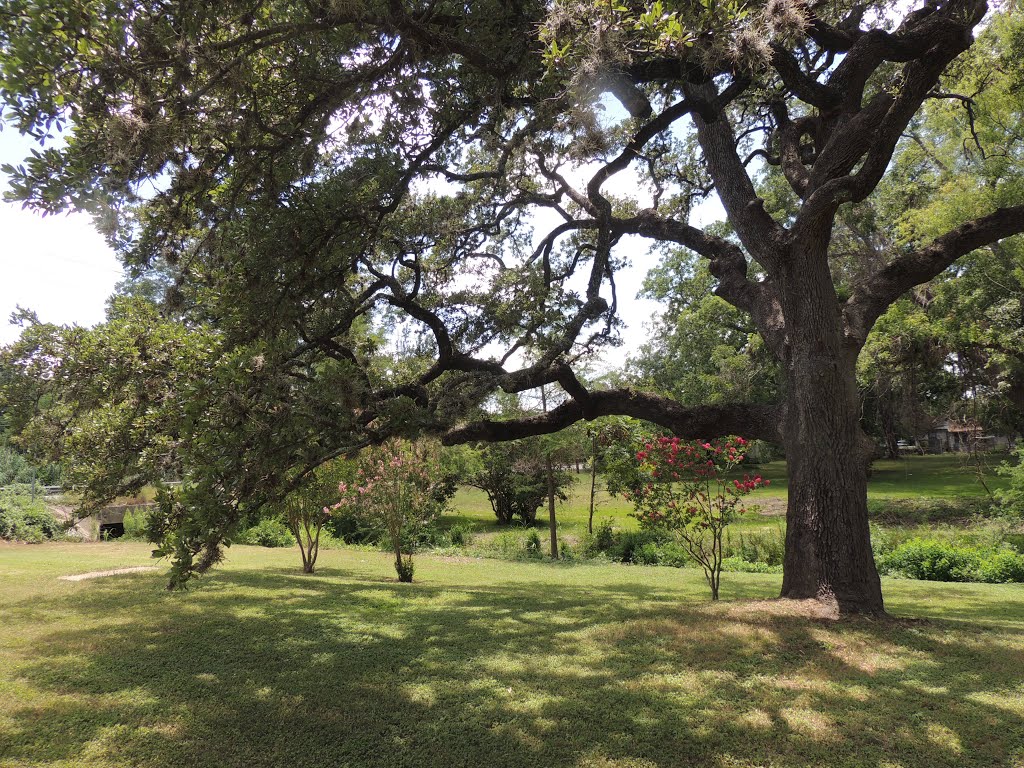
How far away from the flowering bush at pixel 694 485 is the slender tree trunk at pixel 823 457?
187cm

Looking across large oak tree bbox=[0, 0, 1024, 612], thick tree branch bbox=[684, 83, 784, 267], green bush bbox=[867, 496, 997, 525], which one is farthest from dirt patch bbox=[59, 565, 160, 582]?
green bush bbox=[867, 496, 997, 525]

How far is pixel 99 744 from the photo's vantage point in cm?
401

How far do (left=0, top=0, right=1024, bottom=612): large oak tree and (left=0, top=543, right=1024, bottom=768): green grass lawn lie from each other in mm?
1324

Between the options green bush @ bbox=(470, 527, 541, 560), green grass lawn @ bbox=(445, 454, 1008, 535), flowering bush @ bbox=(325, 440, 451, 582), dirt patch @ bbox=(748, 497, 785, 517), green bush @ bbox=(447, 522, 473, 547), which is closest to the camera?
flowering bush @ bbox=(325, 440, 451, 582)

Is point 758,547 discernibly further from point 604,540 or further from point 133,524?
point 133,524

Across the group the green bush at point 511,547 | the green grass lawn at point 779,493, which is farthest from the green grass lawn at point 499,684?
the green grass lawn at point 779,493

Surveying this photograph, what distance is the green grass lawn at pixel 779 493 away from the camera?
22.2 m

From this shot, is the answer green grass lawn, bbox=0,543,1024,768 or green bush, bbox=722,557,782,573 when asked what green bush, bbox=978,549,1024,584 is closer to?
green grass lawn, bbox=0,543,1024,768

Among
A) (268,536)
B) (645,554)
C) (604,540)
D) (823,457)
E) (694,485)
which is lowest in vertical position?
(645,554)

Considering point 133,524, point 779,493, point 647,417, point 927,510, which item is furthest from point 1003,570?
point 133,524

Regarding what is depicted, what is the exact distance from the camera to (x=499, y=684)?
5.12m

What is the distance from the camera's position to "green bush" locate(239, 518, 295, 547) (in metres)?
18.8

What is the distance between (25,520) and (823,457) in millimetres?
19948

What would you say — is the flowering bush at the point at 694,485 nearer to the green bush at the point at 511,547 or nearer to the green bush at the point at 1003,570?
the green bush at the point at 1003,570
